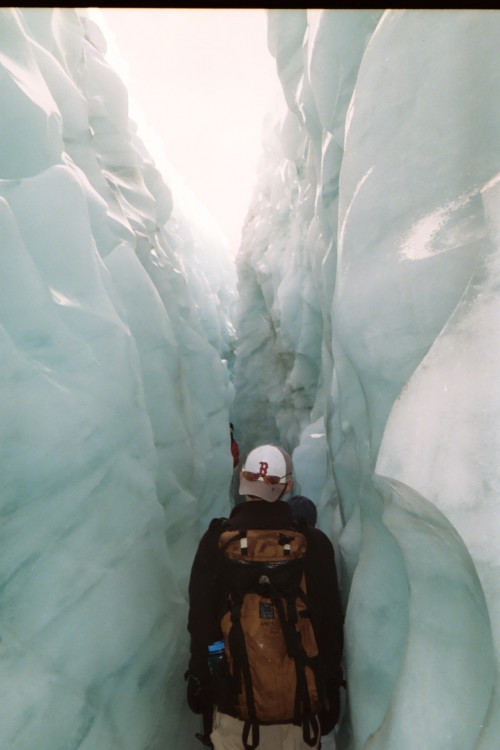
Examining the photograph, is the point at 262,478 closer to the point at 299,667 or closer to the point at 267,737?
the point at 299,667

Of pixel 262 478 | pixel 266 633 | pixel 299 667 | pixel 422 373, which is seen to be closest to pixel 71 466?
pixel 262 478

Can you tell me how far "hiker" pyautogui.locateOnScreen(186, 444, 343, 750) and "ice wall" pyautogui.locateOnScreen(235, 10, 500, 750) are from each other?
0.13 meters

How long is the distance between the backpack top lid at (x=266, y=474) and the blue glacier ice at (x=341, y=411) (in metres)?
0.32

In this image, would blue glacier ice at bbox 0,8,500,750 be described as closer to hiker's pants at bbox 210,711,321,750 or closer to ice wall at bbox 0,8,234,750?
ice wall at bbox 0,8,234,750

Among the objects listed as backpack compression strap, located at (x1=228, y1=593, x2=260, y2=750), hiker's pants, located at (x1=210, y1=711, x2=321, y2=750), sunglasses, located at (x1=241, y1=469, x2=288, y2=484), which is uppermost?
sunglasses, located at (x1=241, y1=469, x2=288, y2=484)

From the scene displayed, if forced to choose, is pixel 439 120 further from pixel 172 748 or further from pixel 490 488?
pixel 172 748

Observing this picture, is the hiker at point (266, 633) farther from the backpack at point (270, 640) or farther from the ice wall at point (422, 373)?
the ice wall at point (422, 373)

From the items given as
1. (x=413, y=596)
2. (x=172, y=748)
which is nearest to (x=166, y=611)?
(x=172, y=748)

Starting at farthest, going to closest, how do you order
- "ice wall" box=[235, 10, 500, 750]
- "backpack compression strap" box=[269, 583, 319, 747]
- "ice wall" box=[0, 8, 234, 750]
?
"ice wall" box=[0, 8, 234, 750], "backpack compression strap" box=[269, 583, 319, 747], "ice wall" box=[235, 10, 500, 750]

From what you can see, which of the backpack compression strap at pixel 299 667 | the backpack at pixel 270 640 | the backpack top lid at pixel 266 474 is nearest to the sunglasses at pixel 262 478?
the backpack top lid at pixel 266 474

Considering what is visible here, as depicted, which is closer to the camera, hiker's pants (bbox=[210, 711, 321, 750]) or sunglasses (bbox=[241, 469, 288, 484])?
hiker's pants (bbox=[210, 711, 321, 750])

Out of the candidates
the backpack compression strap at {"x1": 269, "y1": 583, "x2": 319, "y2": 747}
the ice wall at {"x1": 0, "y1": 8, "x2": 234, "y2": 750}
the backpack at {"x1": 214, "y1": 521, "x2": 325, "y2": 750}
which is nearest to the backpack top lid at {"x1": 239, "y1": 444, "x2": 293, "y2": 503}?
the backpack at {"x1": 214, "y1": 521, "x2": 325, "y2": 750}

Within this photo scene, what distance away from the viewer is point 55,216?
1.87 metres

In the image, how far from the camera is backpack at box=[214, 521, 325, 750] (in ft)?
4.50
